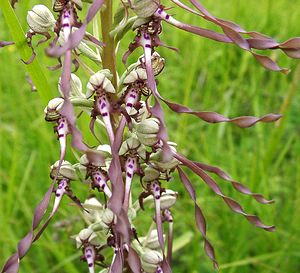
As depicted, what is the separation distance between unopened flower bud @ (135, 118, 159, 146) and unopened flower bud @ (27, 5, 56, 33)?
29 centimetres

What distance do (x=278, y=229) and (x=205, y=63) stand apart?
1.28 meters

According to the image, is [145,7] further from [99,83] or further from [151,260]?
[151,260]

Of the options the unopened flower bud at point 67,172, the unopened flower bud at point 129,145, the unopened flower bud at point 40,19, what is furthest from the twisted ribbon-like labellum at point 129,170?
the unopened flower bud at point 40,19

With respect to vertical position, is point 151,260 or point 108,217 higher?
point 108,217

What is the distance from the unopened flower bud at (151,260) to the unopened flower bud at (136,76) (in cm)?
45

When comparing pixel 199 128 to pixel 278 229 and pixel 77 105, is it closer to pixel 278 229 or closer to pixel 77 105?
pixel 278 229

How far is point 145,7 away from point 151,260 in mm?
611

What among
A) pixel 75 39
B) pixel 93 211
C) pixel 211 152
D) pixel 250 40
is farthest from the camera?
pixel 211 152

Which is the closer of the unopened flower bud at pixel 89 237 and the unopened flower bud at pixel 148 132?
the unopened flower bud at pixel 148 132

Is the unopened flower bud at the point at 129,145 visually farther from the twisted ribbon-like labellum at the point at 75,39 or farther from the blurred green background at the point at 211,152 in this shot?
the twisted ribbon-like labellum at the point at 75,39

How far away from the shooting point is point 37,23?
132 cm

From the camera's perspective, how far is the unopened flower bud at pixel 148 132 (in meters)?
1.28

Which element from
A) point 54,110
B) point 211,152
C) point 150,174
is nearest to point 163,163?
point 150,174

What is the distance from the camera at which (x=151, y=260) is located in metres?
1.47
